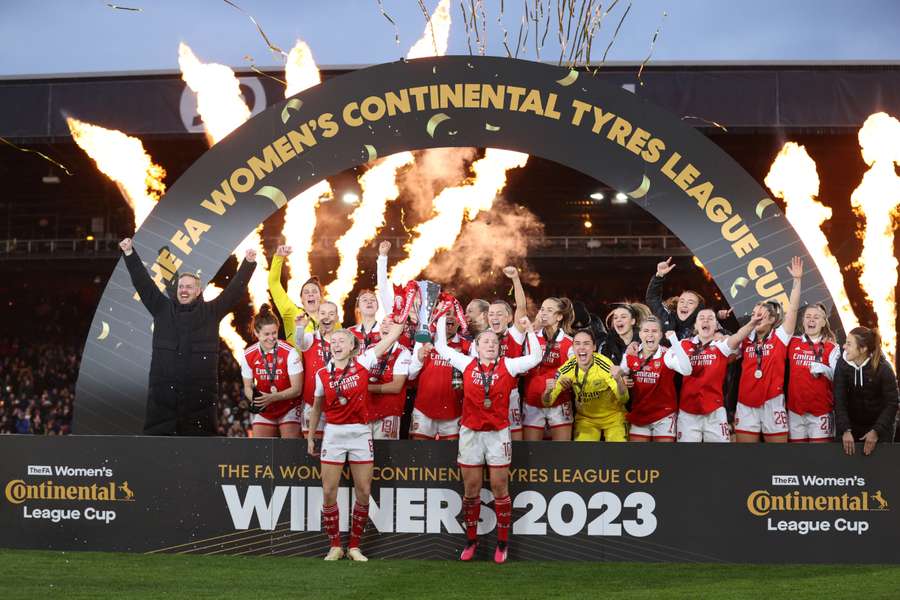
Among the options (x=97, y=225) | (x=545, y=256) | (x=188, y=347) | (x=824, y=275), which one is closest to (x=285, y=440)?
(x=188, y=347)

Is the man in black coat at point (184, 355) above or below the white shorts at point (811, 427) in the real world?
above

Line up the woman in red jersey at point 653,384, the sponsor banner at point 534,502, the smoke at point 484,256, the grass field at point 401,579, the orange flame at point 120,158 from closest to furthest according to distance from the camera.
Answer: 1. the grass field at point 401,579
2. the sponsor banner at point 534,502
3. the woman in red jersey at point 653,384
4. the orange flame at point 120,158
5. the smoke at point 484,256

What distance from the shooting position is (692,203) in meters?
9.80

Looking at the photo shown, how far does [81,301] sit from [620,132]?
22.0 metres

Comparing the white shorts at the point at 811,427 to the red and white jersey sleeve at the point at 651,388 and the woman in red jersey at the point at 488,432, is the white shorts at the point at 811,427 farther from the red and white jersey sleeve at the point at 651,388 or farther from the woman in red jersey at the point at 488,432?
the woman in red jersey at the point at 488,432

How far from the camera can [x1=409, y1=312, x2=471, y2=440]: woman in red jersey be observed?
28.3 ft

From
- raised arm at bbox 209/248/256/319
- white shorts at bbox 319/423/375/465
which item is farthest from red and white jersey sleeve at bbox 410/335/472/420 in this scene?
Result: raised arm at bbox 209/248/256/319

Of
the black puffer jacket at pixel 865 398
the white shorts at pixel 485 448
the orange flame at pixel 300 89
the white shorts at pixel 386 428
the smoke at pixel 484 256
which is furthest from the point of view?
the smoke at pixel 484 256

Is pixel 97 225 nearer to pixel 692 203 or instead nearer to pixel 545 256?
pixel 545 256

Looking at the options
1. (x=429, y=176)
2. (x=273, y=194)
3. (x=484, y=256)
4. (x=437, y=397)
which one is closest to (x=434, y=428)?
(x=437, y=397)

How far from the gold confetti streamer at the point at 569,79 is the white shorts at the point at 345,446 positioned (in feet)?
13.0

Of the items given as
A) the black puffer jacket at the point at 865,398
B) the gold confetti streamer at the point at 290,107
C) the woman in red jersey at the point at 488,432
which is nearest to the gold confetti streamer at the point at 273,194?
the gold confetti streamer at the point at 290,107

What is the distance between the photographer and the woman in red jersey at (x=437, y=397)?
8.62 meters

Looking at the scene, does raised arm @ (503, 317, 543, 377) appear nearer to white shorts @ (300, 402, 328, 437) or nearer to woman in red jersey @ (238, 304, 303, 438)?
white shorts @ (300, 402, 328, 437)
